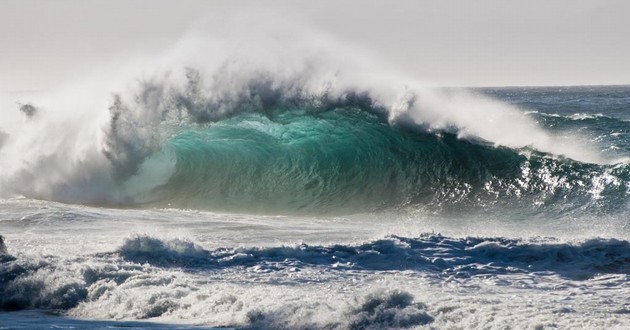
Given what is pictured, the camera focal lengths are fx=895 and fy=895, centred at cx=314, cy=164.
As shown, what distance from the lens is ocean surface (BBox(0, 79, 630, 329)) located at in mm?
9148

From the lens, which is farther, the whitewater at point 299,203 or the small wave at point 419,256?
the small wave at point 419,256

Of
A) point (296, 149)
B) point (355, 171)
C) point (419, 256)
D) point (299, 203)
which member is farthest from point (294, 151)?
point (419, 256)

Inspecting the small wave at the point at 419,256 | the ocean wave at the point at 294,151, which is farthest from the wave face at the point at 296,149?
the small wave at the point at 419,256

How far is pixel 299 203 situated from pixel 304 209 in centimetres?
52

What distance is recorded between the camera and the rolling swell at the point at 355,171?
17719 millimetres

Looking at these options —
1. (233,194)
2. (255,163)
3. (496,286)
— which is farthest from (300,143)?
(496,286)

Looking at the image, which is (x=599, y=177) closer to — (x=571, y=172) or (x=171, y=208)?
(x=571, y=172)

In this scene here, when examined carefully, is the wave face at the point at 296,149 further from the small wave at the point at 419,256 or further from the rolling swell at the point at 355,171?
the small wave at the point at 419,256

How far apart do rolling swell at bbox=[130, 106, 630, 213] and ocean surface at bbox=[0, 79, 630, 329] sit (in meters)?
0.05

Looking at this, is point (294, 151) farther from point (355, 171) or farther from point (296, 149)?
point (355, 171)

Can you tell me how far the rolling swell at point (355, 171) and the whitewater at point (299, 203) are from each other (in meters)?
0.05

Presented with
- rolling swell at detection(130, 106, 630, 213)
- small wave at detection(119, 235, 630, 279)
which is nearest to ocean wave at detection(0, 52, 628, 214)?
rolling swell at detection(130, 106, 630, 213)

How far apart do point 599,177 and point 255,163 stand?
7777mm

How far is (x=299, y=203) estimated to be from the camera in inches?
729
